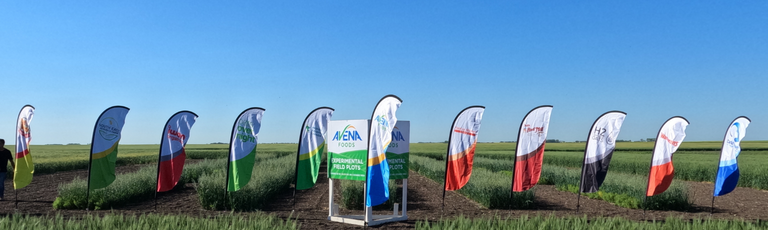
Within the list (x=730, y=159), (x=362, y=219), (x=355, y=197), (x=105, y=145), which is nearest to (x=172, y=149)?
(x=105, y=145)

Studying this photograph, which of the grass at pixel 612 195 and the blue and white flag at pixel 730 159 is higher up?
the blue and white flag at pixel 730 159

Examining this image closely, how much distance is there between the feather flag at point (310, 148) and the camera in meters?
10.2

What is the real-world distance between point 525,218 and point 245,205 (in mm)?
6748

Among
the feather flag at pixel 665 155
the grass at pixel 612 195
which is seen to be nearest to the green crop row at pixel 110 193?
the grass at pixel 612 195

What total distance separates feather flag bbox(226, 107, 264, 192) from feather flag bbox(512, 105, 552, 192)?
5.96 meters

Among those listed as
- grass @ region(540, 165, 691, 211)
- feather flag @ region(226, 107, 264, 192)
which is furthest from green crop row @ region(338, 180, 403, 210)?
grass @ region(540, 165, 691, 211)

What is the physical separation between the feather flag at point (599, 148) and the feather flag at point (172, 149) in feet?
31.2

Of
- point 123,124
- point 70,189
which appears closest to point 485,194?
point 123,124

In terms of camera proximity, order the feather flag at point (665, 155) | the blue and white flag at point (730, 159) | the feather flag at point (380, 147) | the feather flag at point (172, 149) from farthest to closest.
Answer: the blue and white flag at point (730, 159)
the feather flag at point (172, 149)
the feather flag at point (665, 155)
the feather flag at point (380, 147)

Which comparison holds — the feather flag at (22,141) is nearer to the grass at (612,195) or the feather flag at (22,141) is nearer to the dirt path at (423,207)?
the dirt path at (423,207)

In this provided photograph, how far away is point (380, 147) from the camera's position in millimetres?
8523

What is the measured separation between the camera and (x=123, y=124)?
38.3 feet

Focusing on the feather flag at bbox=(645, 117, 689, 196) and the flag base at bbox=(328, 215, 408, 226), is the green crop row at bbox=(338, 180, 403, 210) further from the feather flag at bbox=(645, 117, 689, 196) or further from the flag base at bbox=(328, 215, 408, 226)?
the feather flag at bbox=(645, 117, 689, 196)

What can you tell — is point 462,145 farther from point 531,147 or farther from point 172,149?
point 172,149
